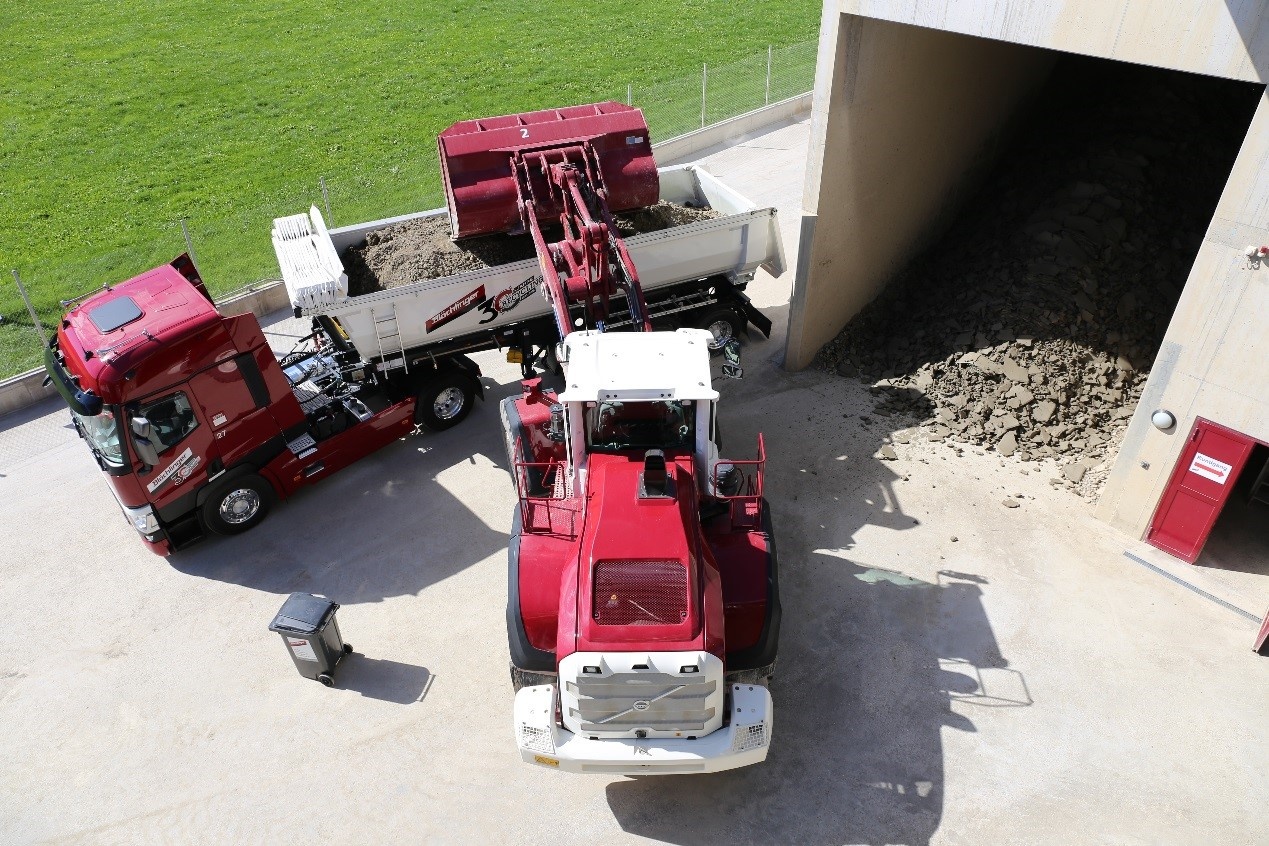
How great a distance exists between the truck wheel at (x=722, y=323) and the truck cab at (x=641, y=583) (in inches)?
160

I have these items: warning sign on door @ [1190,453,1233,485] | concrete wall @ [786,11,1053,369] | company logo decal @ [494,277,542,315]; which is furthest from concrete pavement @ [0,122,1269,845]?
concrete wall @ [786,11,1053,369]

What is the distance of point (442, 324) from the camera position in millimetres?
10992

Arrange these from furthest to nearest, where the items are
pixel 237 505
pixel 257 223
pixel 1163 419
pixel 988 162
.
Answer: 1. pixel 257 223
2. pixel 988 162
3. pixel 237 505
4. pixel 1163 419

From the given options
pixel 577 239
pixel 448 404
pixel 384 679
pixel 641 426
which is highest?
pixel 577 239

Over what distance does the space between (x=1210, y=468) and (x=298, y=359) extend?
10.6 meters

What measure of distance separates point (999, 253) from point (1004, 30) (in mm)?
4385

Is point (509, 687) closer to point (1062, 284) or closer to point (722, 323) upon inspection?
point (722, 323)

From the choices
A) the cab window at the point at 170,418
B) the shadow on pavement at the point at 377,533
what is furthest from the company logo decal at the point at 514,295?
the cab window at the point at 170,418

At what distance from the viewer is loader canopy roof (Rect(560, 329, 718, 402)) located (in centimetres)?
784

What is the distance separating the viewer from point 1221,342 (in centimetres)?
869

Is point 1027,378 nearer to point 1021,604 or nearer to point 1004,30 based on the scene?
point 1021,604

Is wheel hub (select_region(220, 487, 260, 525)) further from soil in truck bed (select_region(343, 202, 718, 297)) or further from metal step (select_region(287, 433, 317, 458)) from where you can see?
soil in truck bed (select_region(343, 202, 718, 297))

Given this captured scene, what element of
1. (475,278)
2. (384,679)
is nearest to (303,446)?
(475,278)

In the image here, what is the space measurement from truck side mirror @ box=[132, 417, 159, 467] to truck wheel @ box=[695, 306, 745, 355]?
6958 millimetres
